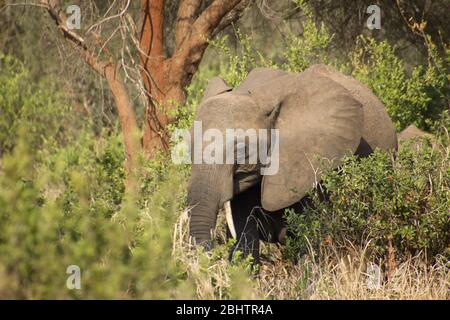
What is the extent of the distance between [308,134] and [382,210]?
851mm

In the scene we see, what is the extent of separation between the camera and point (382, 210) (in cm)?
787

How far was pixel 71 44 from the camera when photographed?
1061cm

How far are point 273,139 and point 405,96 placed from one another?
10.3 feet

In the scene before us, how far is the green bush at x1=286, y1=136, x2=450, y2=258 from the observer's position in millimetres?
7793

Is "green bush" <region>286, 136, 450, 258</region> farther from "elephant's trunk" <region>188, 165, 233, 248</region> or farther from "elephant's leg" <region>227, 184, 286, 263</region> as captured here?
"elephant's trunk" <region>188, 165, 233, 248</region>

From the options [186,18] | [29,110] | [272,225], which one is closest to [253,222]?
[272,225]

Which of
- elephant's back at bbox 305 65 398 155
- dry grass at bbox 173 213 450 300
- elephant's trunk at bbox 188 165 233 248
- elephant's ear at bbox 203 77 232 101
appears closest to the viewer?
dry grass at bbox 173 213 450 300

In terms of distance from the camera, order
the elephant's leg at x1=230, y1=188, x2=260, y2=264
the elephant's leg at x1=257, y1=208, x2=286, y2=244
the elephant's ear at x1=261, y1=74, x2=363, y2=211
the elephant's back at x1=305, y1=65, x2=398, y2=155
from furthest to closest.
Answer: the elephant's back at x1=305, y1=65, x2=398, y2=155, the elephant's leg at x1=257, y1=208, x2=286, y2=244, the elephant's leg at x1=230, y1=188, x2=260, y2=264, the elephant's ear at x1=261, y1=74, x2=363, y2=211

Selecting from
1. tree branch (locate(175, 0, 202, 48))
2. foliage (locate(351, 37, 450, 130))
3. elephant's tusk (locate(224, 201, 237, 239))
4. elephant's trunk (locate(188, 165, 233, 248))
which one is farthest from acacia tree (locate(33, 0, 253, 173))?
elephant's trunk (locate(188, 165, 233, 248))

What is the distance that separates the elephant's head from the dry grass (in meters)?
0.27

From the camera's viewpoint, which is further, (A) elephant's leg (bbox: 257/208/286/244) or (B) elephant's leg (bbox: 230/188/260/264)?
(A) elephant's leg (bbox: 257/208/286/244)

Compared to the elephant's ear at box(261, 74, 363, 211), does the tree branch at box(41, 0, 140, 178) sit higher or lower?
higher

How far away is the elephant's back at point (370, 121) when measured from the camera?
29.6 feet
